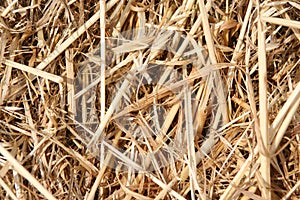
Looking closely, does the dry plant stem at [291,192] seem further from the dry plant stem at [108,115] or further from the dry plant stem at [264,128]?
the dry plant stem at [108,115]

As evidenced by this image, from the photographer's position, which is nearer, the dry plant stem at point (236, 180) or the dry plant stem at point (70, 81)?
the dry plant stem at point (236, 180)

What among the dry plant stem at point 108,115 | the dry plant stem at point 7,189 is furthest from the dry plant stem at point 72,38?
the dry plant stem at point 7,189

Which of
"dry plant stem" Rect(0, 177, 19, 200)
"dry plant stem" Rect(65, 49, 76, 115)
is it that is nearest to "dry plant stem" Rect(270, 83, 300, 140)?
"dry plant stem" Rect(65, 49, 76, 115)

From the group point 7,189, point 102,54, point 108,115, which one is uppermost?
point 102,54

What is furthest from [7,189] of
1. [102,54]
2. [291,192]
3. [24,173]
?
[291,192]

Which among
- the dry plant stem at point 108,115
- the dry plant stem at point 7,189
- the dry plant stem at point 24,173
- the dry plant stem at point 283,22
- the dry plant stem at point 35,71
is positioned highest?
the dry plant stem at point 283,22

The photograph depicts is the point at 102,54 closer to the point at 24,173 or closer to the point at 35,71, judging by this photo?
the point at 35,71

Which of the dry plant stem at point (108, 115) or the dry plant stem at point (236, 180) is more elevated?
the dry plant stem at point (108, 115)

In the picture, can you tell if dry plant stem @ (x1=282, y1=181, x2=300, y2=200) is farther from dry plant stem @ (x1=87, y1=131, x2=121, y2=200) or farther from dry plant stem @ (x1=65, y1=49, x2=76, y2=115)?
dry plant stem @ (x1=65, y1=49, x2=76, y2=115)
